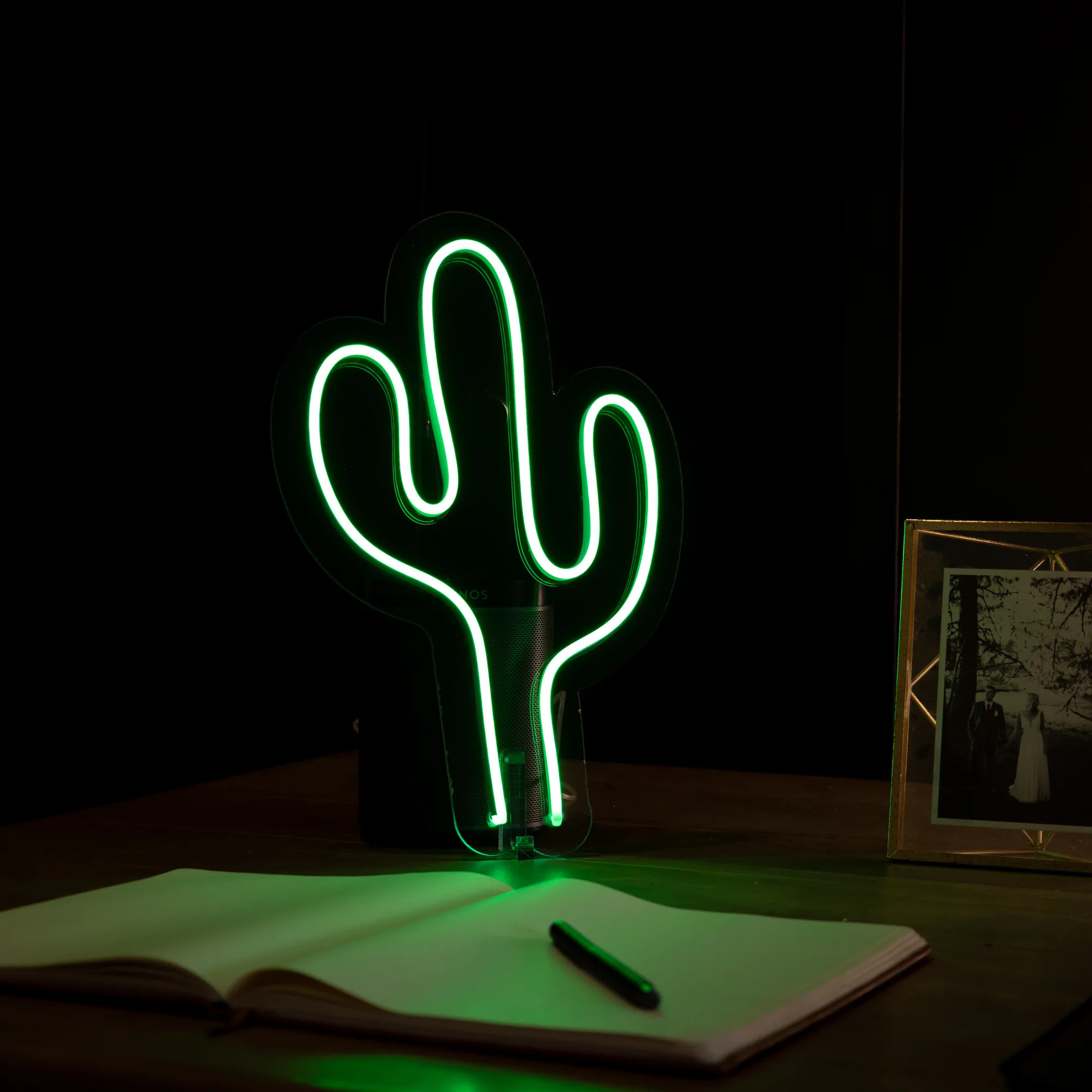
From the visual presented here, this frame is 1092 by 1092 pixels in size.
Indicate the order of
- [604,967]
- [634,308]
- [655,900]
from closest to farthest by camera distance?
1. [604,967]
2. [655,900]
3. [634,308]

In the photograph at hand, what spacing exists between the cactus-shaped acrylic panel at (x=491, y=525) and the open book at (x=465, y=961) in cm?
32

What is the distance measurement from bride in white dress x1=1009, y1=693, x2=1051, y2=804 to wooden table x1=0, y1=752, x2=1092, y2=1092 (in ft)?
0.27

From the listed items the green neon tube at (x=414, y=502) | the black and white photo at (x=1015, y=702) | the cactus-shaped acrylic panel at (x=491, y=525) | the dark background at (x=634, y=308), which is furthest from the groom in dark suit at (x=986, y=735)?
the dark background at (x=634, y=308)

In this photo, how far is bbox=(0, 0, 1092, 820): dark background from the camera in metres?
1.80

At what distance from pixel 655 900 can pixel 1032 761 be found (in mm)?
420

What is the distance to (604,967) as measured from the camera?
819 millimetres

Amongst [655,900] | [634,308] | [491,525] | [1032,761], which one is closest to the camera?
[655,900]

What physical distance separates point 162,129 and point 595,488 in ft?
2.92

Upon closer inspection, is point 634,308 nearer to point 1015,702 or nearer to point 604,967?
point 1015,702

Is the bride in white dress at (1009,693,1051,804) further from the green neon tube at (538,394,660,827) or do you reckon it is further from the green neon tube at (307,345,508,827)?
the green neon tube at (307,345,508,827)

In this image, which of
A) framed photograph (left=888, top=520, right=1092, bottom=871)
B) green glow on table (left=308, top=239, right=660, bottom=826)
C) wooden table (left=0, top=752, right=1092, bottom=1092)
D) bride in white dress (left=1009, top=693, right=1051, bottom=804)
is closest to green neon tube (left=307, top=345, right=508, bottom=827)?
green glow on table (left=308, top=239, right=660, bottom=826)

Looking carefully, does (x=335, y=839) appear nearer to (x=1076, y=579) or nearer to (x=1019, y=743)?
(x=1019, y=743)

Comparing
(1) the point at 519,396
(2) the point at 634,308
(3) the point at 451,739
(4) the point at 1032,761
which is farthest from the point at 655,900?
(2) the point at 634,308

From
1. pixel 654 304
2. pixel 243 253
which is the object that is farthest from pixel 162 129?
pixel 654 304
